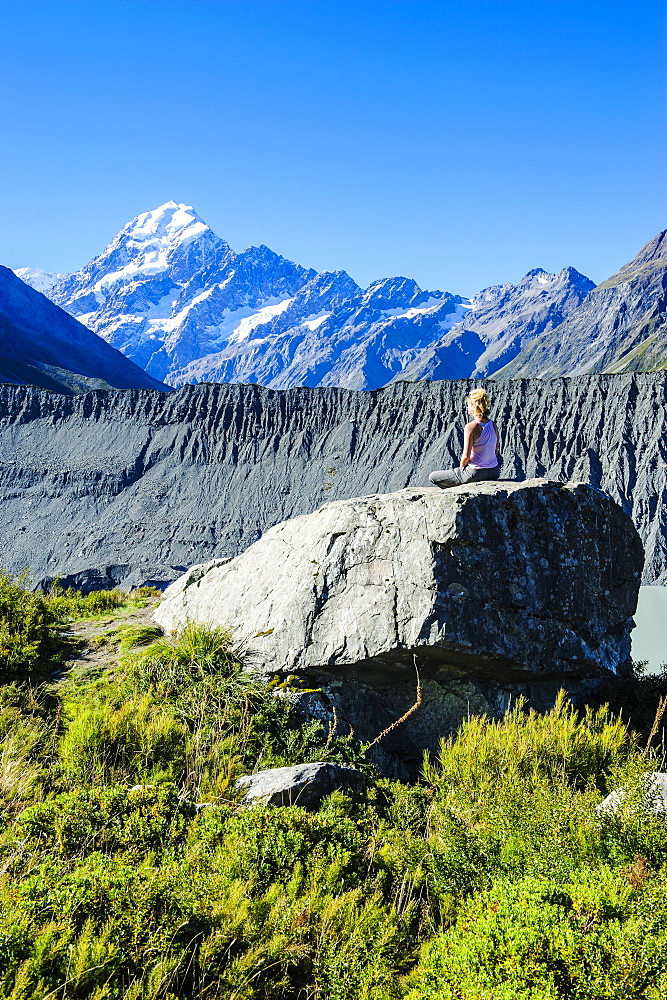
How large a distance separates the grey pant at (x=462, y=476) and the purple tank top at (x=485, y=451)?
2.7 inches

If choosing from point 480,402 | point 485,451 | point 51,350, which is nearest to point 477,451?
point 485,451

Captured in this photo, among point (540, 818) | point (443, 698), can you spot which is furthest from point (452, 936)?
point (443, 698)

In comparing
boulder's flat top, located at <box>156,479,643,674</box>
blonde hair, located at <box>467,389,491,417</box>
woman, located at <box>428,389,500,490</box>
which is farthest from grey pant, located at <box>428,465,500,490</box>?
blonde hair, located at <box>467,389,491,417</box>

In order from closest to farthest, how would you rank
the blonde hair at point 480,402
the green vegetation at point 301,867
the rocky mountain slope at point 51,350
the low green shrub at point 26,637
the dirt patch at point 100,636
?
the green vegetation at point 301,867 → the low green shrub at point 26,637 → the dirt patch at point 100,636 → the blonde hair at point 480,402 → the rocky mountain slope at point 51,350

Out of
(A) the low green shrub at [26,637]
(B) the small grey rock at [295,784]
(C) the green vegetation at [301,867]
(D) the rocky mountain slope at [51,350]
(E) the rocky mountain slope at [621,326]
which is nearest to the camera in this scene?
(C) the green vegetation at [301,867]

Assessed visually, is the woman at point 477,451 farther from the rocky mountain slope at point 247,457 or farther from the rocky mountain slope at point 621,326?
the rocky mountain slope at point 621,326

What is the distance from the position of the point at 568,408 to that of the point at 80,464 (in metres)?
37.9

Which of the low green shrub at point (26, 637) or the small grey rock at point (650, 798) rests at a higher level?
the small grey rock at point (650, 798)

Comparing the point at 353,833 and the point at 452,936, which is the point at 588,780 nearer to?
the point at 353,833

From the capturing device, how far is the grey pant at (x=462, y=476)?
798 cm

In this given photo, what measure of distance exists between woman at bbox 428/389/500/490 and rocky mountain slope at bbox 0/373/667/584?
101 feet

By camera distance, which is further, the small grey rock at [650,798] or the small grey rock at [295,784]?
the small grey rock at [295,784]

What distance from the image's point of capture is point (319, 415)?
47.7m

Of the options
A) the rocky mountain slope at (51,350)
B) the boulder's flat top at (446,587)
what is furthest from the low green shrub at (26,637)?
the rocky mountain slope at (51,350)
